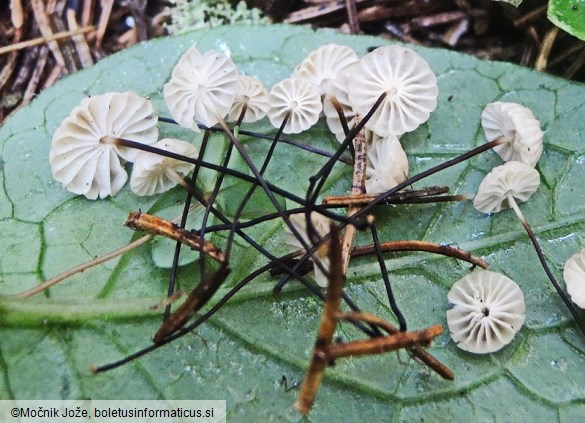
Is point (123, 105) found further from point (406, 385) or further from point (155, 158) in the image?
point (406, 385)

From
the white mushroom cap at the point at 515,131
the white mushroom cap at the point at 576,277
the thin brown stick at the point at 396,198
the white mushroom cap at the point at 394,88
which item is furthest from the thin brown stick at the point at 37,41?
the white mushroom cap at the point at 576,277

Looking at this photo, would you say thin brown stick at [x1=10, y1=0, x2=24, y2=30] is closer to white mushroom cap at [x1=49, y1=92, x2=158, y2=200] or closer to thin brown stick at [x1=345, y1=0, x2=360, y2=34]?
white mushroom cap at [x1=49, y1=92, x2=158, y2=200]

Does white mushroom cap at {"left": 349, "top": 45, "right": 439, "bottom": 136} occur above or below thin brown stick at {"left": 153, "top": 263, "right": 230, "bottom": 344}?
above

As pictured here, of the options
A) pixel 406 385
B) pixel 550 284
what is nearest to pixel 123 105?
pixel 406 385

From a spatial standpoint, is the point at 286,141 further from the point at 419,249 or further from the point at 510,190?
the point at 510,190

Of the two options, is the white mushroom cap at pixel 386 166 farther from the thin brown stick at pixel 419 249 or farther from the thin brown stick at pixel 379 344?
the thin brown stick at pixel 379 344

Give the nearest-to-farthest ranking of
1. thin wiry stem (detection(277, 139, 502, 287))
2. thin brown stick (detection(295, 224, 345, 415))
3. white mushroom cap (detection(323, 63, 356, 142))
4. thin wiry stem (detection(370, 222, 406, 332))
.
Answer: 1. thin brown stick (detection(295, 224, 345, 415))
2. thin wiry stem (detection(370, 222, 406, 332))
3. thin wiry stem (detection(277, 139, 502, 287))
4. white mushroom cap (detection(323, 63, 356, 142))

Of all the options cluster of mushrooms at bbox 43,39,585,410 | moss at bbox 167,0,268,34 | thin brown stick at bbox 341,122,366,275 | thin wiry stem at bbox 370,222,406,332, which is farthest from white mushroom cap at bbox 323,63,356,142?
moss at bbox 167,0,268,34
